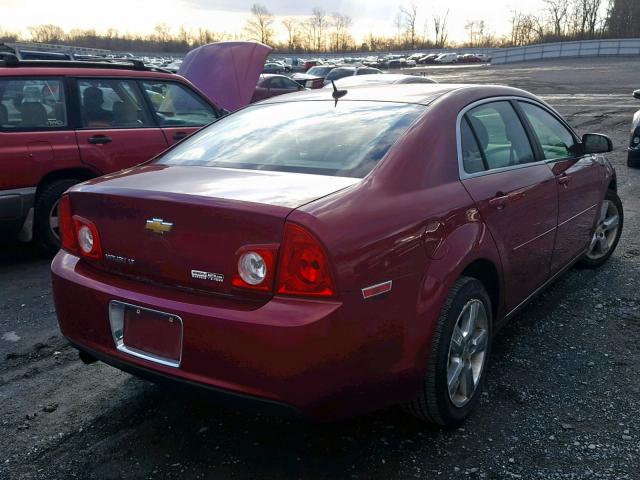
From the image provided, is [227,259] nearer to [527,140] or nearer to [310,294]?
[310,294]

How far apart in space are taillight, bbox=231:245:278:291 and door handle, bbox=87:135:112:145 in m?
4.01

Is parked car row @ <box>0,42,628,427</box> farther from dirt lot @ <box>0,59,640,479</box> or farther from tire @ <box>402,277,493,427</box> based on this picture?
dirt lot @ <box>0,59,640,479</box>

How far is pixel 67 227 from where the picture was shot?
290 cm

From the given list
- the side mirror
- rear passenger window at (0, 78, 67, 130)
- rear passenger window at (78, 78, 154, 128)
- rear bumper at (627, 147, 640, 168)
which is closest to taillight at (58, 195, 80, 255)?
rear passenger window at (0, 78, 67, 130)

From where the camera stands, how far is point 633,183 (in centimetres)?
841

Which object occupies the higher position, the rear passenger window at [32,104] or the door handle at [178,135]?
the rear passenger window at [32,104]

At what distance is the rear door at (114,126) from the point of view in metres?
5.74

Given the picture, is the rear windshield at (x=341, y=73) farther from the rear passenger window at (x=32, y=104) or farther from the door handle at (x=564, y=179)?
the door handle at (x=564, y=179)

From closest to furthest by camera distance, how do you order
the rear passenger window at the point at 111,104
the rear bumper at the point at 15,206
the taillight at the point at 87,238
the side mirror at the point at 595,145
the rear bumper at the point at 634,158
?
the taillight at the point at 87,238, the side mirror at the point at 595,145, the rear bumper at the point at 15,206, the rear passenger window at the point at 111,104, the rear bumper at the point at 634,158

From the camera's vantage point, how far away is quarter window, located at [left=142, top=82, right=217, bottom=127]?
647 centimetres

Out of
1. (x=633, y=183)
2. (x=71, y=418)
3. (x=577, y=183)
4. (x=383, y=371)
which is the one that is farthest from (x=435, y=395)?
(x=633, y=183)

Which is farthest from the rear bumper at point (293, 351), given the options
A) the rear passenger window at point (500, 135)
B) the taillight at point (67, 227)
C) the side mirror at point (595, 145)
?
the side mirror at point (595, 145)

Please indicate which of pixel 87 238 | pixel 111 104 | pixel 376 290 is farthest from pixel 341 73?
pixel 376 290

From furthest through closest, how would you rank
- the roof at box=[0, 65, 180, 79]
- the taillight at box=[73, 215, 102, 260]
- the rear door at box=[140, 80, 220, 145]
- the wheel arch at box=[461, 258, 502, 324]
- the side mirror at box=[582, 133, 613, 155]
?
the rear door at box=[140, 80, 220, 145] → the roof at box=[0, 65, 180, 79] → the side mirror at box=[582, 133, 613, 155] → the wheel arch at box=[461, 258, 502, 324] → the taillight at box=[73, 215, 102, 260]
